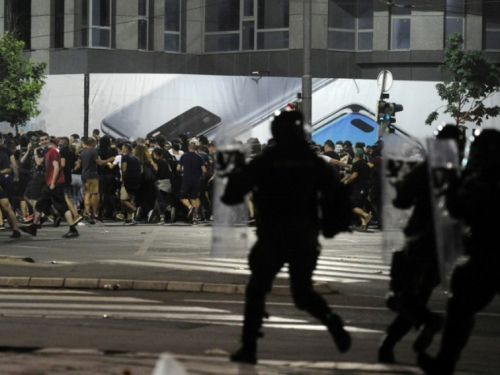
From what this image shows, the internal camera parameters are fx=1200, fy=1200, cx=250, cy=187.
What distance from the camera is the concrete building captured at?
1726 inches

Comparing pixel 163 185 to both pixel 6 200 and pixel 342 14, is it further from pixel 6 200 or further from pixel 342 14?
pixel 342 14

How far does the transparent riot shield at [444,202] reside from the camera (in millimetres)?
7215

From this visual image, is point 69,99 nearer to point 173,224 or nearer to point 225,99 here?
point 225,99

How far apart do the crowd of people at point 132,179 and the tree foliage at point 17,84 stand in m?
8.98

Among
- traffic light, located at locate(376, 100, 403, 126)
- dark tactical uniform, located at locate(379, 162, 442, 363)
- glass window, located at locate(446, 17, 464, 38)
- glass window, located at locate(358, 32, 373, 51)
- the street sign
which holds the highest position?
glass window, located at locate(446, 17, 464, 38)

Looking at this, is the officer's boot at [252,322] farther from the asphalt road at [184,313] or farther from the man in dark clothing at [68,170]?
the man in dark clothing at [68,170]

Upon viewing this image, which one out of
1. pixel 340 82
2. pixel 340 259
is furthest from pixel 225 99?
pixel 340 259

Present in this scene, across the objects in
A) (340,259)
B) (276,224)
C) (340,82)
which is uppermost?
(340,82)

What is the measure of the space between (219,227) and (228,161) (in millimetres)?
551

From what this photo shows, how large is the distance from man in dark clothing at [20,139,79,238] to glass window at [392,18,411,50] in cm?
2446

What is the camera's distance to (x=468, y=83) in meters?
37.9

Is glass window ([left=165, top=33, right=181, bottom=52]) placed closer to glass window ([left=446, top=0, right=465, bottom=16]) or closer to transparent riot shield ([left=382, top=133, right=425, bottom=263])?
glass window ([left=446, top=0, right=465, bottom=16])

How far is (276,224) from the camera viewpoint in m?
7.81

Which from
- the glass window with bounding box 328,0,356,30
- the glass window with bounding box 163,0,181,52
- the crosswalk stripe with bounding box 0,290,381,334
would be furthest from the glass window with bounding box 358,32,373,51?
the crosswalk stripe with bounding box 0,290,381,334
